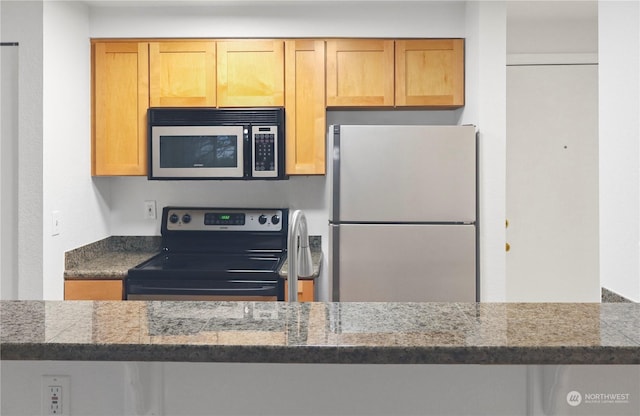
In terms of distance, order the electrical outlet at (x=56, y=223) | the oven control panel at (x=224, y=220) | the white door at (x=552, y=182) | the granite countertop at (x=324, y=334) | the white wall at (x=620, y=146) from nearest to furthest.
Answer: the granite countertop at (x=324, y=334)
the white wall at (x=620, y=146)
the electrical outlet at (x=56, y=223)
the oven control panel at (x=224, y=220)
the white door at (x=552, y=182)

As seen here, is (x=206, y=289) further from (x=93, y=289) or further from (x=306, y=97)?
(x=306, y=97)

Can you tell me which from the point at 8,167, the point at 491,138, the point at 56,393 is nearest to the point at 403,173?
the point at 491,138

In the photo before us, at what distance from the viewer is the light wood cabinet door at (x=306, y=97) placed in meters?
3.16

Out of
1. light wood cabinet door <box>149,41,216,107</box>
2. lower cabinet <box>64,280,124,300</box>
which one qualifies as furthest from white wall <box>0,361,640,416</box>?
light wood cabinet door <box>149,41,216,107</box>

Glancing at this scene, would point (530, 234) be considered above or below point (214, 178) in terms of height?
below

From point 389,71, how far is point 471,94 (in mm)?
486

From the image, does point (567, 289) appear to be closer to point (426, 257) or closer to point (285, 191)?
point (426, 257)

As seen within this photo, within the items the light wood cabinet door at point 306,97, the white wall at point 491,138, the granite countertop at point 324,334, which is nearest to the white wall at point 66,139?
the light wood cabinet door at point 306,97

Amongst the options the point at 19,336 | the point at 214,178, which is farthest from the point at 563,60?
the point at 19,336

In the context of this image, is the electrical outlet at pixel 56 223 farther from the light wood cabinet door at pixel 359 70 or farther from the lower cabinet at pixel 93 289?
the light wood cabinet door at pixel 359 70

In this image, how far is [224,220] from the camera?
11.2 ft

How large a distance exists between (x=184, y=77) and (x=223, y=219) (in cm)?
88

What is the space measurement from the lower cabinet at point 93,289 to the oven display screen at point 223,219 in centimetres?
74

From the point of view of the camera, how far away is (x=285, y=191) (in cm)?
349
